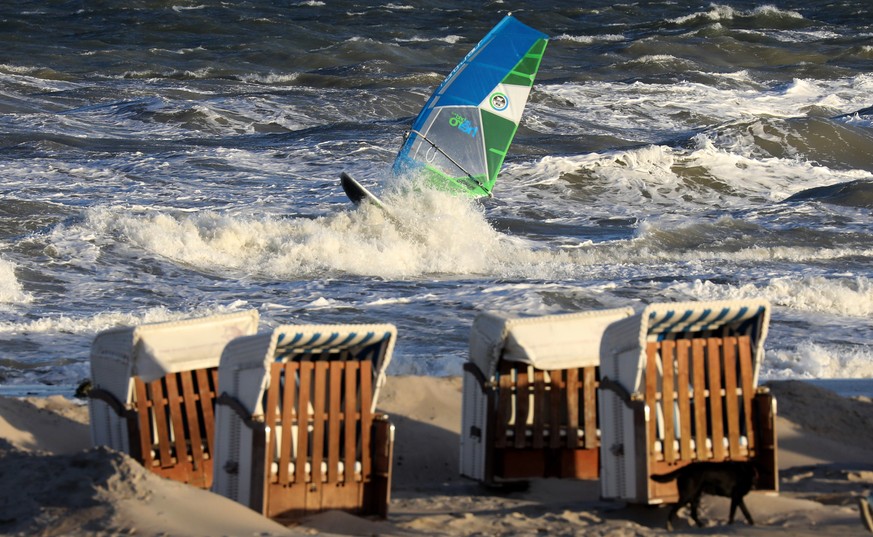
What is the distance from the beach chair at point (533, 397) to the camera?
564 cm

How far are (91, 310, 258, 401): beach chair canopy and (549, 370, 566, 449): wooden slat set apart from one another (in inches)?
53.7

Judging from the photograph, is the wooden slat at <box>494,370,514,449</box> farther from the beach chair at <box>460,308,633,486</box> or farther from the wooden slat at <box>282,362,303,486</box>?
the wooden slat at <box>282,362,303,486</box>

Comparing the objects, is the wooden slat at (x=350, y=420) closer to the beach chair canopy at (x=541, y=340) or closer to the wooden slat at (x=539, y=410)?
the beach chair canopy at (x=541, y=340)

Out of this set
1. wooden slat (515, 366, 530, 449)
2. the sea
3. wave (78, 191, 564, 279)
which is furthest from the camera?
wave (78, 191, 564, 279)

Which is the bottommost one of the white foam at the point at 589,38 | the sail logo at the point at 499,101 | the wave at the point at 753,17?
the sail logo at the point at 499,101

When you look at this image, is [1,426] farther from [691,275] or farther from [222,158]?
[222,158]

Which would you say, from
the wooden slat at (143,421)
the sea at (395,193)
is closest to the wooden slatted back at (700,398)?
the wooden slat at (143,421)

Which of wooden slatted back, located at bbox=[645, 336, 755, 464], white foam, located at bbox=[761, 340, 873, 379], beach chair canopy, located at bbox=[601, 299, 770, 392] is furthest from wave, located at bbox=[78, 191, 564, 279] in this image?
wooden slatted back, located at bbox=[645, 336, 755, 464]

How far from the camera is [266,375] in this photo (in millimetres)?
4902

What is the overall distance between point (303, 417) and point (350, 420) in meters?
0.20

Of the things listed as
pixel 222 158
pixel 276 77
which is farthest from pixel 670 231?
Result: pixel 276 77

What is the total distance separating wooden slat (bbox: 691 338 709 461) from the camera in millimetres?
5281

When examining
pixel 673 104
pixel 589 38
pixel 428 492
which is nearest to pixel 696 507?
pixel 428 492

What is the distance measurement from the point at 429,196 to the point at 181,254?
2.66 meters
